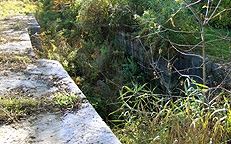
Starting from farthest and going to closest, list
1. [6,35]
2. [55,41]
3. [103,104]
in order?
[55,41] → [6,35] → [103,104]

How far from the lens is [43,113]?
1.77 meters

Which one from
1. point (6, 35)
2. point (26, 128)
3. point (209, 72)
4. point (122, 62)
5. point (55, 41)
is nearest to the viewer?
point (26, 128)

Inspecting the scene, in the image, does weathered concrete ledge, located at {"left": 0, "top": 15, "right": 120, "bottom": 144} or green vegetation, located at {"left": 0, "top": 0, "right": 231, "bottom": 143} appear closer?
weathered concrete ledge, located at {"left": 0, "top": 15, "right": 120, "bottom": 144}

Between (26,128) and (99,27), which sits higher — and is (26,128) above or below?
below

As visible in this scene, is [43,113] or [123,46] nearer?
[43,113]

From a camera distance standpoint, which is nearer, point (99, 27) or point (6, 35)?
point (6, 35)

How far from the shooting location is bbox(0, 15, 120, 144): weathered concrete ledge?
58.7 inches

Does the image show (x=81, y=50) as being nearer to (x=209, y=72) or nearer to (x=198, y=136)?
(x=209, y=72)

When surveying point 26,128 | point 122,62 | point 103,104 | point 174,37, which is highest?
point 174,37

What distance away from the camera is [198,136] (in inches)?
67.4

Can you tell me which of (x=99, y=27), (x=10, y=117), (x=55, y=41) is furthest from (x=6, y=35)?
(x=10, y=117)

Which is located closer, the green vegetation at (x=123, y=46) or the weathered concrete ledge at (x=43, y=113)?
the weathered concrete ledge at (x=43, y=113)

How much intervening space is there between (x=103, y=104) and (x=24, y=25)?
2596mm

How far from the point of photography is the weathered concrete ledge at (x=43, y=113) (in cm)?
149
